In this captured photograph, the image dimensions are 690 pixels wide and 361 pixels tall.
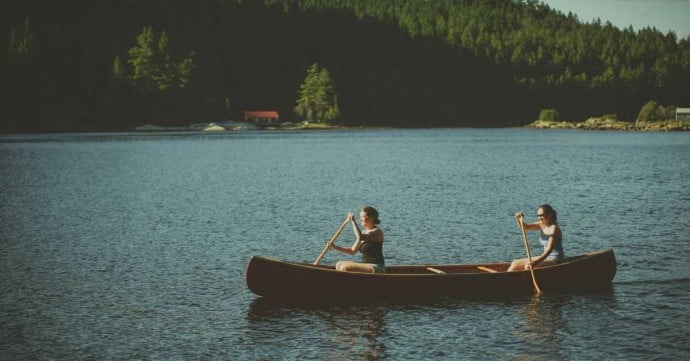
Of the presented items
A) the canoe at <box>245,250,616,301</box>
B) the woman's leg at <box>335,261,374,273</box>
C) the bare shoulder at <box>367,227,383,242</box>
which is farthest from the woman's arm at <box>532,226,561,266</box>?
the woman's leg at <box>335,261,374,273</box>

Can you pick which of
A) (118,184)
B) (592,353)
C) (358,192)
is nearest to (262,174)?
(118,184)

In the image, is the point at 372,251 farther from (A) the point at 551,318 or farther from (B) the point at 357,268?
(A) the point at 551,318

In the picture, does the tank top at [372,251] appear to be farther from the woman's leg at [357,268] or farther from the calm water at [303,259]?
the calm water at [303,259]

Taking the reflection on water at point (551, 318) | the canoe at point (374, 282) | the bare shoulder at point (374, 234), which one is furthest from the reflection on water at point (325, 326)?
the reflection on water at point (551, 318)

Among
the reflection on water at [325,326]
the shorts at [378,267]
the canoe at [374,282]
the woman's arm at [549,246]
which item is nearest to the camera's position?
the reflection on water at [325,326]

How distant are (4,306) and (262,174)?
5248 centimetres

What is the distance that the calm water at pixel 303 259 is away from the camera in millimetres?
17969

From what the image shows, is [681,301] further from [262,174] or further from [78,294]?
[262,174]

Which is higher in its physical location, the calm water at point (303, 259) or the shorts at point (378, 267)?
the shorts at point (378, 267)

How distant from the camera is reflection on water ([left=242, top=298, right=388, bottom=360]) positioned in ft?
56.9

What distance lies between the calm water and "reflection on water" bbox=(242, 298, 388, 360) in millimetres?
63

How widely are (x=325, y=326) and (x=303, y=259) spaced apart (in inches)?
397

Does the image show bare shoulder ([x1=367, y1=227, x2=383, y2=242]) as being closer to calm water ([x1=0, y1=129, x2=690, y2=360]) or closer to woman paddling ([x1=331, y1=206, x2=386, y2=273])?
woman paddling ([x1=331, y1=206, x2=386, y2=273])

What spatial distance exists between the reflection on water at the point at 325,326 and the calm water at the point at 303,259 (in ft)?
0.21
